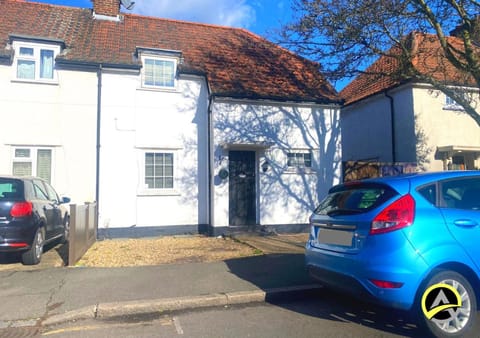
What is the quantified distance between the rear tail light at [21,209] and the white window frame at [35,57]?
5413 mm

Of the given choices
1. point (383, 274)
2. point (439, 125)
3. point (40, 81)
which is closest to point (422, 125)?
point (439, 125)

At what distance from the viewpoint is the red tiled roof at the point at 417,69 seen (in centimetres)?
1086

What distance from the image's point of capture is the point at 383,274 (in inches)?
148

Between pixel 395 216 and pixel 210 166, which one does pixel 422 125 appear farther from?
pixel 395 216

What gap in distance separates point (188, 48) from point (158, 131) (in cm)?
352

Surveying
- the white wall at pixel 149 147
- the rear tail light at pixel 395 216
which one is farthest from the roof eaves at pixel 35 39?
the rear tail light at pixel 395 216

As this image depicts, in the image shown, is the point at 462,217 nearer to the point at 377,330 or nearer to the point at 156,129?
the point at 377,330

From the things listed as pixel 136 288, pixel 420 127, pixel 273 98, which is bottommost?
pixel 136 288

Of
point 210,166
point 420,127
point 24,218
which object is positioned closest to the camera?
point 24,218

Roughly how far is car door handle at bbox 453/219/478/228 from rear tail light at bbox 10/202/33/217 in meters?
6.89

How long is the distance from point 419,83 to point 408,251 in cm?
1174

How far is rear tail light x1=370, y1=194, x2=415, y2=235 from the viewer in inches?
151

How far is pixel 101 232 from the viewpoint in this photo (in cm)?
1099

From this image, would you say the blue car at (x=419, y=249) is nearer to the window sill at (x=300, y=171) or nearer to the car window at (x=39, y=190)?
the car window at (x=39, y=190)
